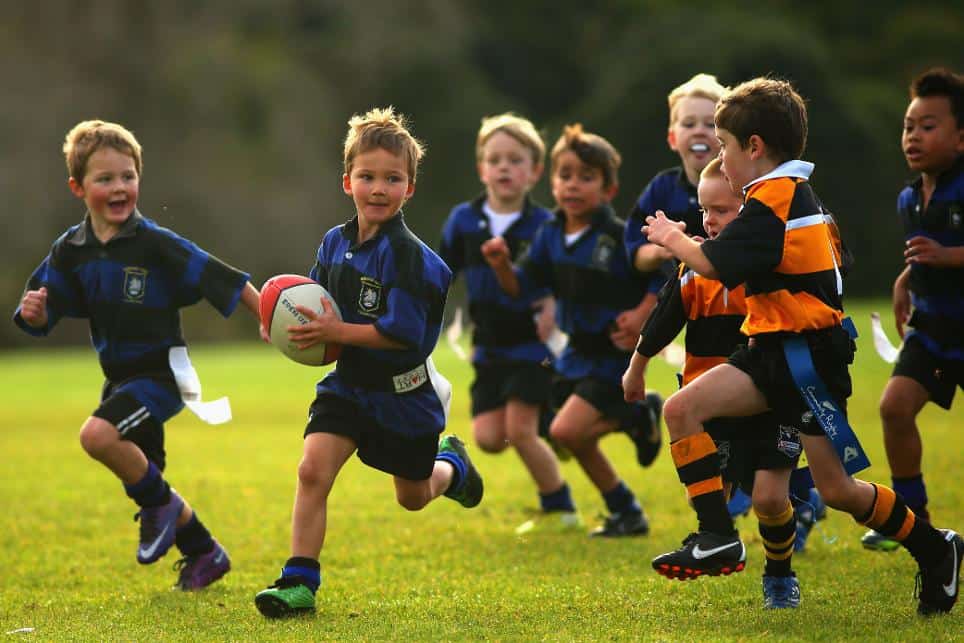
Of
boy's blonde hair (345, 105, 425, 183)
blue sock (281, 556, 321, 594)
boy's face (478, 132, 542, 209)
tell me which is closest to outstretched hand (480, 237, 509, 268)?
boy's face (478, 132, 542, 209)

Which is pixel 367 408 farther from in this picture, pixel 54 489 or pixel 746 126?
pixel 54 489

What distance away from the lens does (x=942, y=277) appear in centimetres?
623

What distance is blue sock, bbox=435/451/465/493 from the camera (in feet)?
19.4

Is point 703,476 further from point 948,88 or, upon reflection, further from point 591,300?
point 591,300

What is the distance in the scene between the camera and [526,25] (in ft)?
152

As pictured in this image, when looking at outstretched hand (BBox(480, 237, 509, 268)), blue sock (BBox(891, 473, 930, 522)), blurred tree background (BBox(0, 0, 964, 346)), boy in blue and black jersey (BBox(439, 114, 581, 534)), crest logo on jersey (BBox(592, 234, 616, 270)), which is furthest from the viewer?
blurred tree background (BBox(0, 0, 964, 346))

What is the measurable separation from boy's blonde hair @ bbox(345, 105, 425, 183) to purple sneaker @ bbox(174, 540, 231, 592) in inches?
70.5

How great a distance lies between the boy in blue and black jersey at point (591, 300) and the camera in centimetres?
714

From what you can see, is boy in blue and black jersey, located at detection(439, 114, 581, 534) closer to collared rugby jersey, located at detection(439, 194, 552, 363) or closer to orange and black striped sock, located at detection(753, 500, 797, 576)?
collared rugby jersey, located at detection(439, 194, 552, 363)

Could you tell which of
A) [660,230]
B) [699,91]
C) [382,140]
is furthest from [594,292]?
[660,230]

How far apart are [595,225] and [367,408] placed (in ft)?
8.08

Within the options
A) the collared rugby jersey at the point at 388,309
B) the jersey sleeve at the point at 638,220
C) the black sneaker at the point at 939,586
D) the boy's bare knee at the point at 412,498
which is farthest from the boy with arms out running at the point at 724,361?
the jersey sleeve at the point at 638,220

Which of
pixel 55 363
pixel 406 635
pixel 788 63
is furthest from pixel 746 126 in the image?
pixel 788 63

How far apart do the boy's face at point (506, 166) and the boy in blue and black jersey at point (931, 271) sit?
2.32 m
